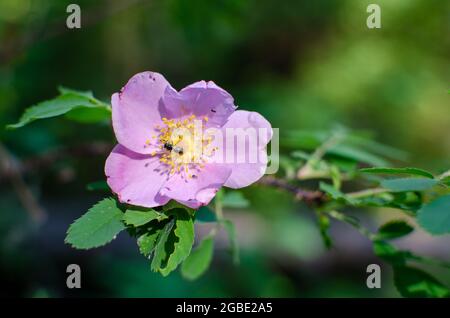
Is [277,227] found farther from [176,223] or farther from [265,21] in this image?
[176,223]

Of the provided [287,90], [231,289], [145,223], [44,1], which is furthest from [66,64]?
[145,223]

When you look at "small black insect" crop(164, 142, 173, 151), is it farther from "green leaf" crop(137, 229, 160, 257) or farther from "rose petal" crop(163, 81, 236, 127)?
"green leaf" crop(137, 229, 160, 257)

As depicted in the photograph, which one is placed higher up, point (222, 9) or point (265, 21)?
point (265, 21)

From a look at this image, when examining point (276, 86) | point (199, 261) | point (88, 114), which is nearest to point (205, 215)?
point (199, 261)

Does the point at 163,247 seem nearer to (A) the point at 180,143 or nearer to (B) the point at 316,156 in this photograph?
(A) the point at 180,143

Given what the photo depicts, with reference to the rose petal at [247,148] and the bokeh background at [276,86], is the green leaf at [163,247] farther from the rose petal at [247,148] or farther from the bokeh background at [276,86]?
the bokeh background at [276,86]

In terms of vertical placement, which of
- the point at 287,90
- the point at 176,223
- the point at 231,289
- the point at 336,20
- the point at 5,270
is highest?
the point at 336,20
